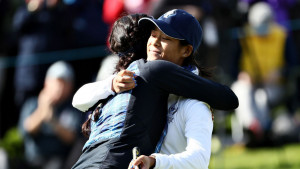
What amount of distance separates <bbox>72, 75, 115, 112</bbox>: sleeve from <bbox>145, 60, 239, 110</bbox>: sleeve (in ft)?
0.75

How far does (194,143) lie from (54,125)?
A: 4.33 meters

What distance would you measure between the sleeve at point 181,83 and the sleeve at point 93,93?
0.23m

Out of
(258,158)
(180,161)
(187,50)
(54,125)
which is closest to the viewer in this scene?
(180,161)

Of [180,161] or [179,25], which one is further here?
[179,25]

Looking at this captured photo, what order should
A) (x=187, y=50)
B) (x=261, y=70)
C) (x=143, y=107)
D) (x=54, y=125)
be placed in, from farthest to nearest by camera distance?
(x=261, y=70) → (x=54, y=125) → (x=187, y=50) → (x=143, y=107)

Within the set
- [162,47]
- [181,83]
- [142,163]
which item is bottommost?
[142,163]

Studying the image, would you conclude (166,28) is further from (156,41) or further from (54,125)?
(54,125)

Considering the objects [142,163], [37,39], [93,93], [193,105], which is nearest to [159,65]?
[193,105]

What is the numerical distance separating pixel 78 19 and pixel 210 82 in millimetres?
4666

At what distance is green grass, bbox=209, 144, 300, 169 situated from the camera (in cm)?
725

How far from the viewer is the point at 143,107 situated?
3049 millimetres

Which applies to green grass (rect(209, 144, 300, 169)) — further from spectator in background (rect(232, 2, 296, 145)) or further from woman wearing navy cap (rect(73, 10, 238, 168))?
woman wearing navy cap (rect(73, 10, 238, 168))

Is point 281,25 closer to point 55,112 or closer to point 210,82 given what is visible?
point 55,112

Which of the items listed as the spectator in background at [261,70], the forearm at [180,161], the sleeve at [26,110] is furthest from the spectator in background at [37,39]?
the forearm at [180,161]
